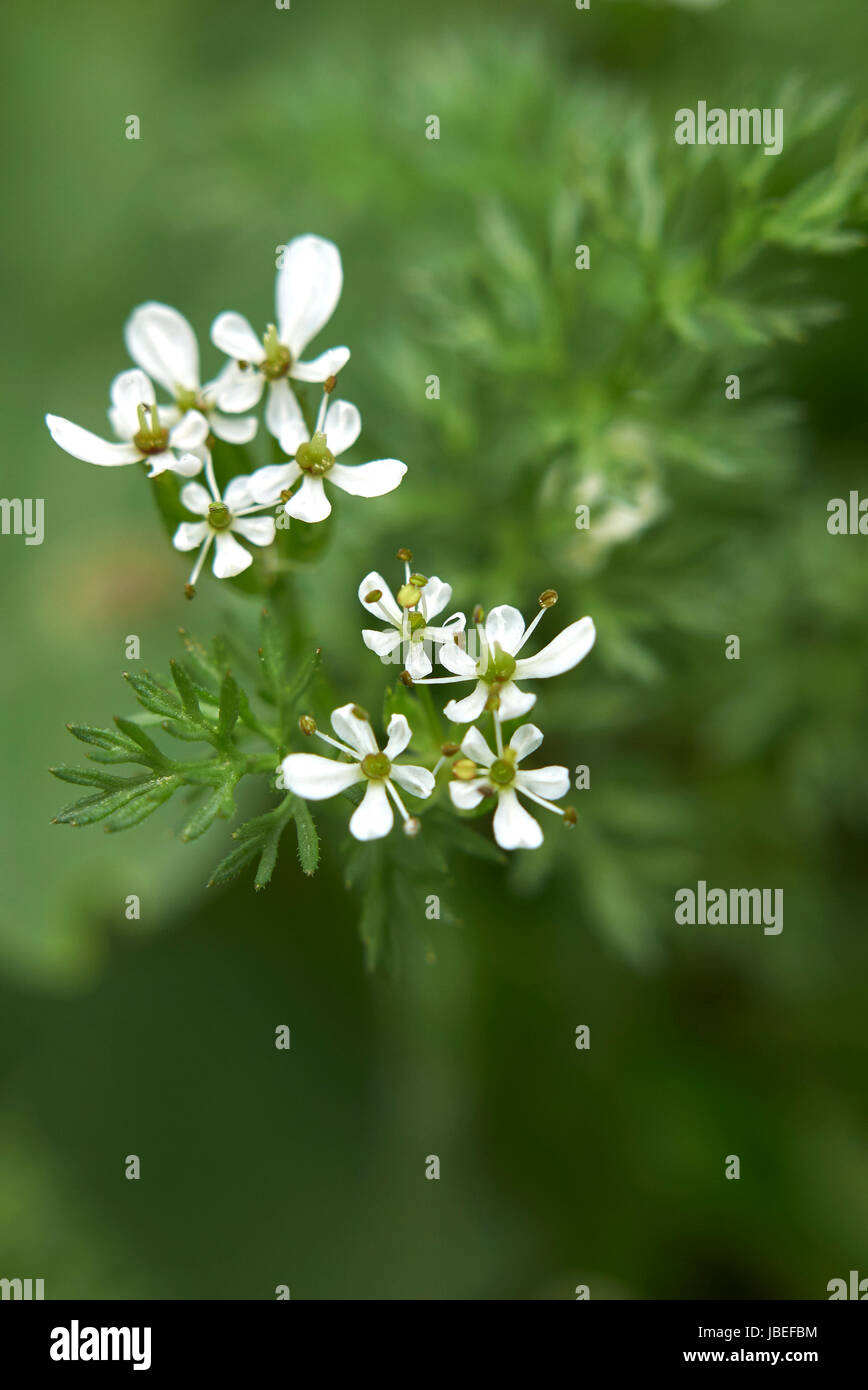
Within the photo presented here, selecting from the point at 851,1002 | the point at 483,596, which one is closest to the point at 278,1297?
the point at 851,1002

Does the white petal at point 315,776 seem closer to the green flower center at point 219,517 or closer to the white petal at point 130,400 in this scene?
the green flower center at point 219,517

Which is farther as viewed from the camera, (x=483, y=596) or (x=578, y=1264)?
(x=578, y=1264)

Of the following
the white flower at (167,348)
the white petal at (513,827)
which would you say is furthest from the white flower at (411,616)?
the white flower at (167,348)

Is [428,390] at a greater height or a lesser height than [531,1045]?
greater

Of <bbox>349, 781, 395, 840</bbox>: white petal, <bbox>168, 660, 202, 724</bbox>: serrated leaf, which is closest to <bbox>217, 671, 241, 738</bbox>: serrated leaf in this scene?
<bbox>168, 660, 202, 724</bbox>: serrated leaf

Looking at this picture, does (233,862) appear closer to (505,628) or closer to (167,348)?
(505,628)
